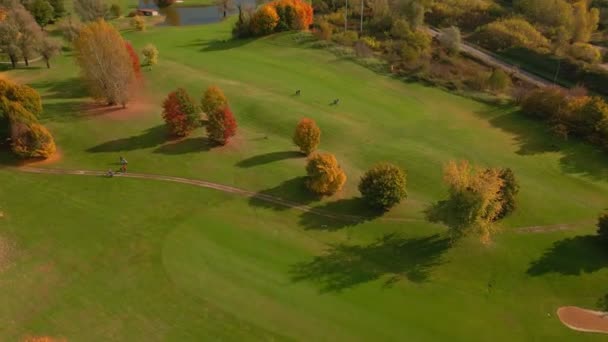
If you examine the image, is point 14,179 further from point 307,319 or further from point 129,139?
point 307,319

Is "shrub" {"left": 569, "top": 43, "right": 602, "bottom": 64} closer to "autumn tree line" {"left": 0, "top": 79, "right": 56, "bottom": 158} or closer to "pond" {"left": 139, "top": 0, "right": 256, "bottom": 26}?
"pond" {"left": 139, "top": 0, "right": 256, "bottom": 26}

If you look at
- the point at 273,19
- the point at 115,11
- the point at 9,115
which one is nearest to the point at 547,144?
the point at 273,19

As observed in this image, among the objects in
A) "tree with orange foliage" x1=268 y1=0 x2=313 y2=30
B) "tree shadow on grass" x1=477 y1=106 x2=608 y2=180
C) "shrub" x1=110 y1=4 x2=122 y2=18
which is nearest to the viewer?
"tree shadow on grass" x1=477 y1=106 x2=608 y2=180

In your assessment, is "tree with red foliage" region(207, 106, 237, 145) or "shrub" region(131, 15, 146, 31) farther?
"shrub" region(131, 15, 146, 31)

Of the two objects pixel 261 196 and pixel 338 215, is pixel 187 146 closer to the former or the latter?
pixel 261 196

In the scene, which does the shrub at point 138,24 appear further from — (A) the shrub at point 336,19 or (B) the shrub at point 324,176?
(B) the shrub at point 324,176

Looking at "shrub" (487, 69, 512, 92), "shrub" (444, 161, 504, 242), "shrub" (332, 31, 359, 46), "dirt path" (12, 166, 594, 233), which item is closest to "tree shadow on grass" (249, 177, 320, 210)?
"dirt path" (12, 166, 594, 233)
